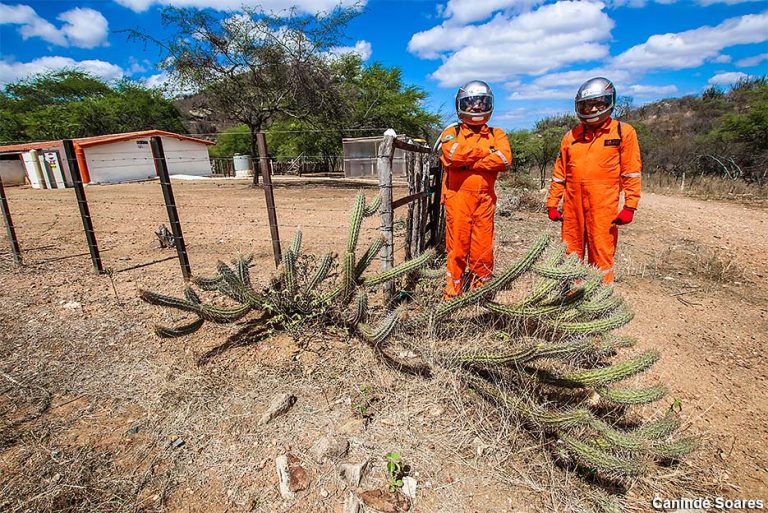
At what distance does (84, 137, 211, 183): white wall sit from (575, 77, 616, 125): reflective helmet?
19410 millimetres

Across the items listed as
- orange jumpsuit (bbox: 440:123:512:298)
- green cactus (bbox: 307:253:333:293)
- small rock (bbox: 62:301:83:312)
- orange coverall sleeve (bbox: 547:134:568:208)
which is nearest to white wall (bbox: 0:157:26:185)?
small rock (bbox: 62:301:83:312)

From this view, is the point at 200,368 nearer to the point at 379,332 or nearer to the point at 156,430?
the point at 156,430

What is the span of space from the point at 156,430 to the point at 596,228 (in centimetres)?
348

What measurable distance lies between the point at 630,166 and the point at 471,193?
130 cm

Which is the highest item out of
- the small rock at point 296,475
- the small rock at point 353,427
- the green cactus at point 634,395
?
the green cactus at point 634,395

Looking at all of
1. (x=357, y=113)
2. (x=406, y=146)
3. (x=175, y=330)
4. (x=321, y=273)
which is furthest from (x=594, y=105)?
(x=357, y=113)

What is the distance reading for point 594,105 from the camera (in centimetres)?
310

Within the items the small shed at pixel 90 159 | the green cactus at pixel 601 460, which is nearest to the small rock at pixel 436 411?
the green cactus at pixel 601 460

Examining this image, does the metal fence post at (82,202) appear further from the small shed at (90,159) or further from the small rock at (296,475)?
the small shed at (90,159)

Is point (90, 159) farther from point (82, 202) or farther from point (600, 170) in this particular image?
point (600, 170)

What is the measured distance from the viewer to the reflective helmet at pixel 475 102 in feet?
10.2

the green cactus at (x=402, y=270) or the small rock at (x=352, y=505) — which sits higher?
the green cactus at (x=402, y=270)

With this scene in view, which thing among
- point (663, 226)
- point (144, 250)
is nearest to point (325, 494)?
point (144, 250)

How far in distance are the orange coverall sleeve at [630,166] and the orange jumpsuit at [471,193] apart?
0.91 metres
